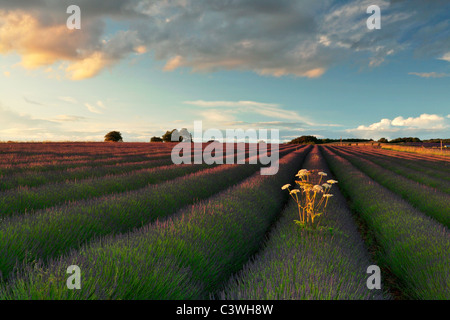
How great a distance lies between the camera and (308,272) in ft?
7.54

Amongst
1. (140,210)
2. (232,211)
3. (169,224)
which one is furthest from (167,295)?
(140,210)

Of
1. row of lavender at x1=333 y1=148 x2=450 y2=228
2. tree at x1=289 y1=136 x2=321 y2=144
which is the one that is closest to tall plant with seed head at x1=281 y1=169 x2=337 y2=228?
row of lavender at x1=333 y1=148 x2=450 y2=228

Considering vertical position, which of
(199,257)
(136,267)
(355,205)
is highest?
(136,267)

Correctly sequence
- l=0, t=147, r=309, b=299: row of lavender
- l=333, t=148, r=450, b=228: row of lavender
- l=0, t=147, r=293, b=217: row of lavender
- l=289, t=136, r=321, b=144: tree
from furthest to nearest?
l=289, t=136, r=321, b=144: tree, l=333, t=148, r=450, b=228: row of lavender, l=0, t=147, r=293, b=217: row of lavender, l=0, t=147, r=309, b=299: row of lavender

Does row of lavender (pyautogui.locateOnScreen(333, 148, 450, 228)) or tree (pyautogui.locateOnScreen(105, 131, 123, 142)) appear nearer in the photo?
row of lavender (pyautogui.locateOnScreen(333, 148, 450, 228))

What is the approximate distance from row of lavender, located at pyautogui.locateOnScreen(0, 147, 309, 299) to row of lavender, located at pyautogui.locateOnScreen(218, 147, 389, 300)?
34cm

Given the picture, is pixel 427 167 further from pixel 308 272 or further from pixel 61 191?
pixel 61 191

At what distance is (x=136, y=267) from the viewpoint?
210 centimetres

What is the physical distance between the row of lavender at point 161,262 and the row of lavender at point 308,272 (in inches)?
13.2

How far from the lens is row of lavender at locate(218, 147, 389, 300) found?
6.32ft

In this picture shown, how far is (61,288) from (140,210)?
3.15 metres

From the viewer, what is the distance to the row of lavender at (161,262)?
1.75 m

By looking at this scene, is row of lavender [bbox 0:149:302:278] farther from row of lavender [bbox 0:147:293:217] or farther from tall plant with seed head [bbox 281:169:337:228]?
tall plant with seed head [bbox 281:169:337:228]
